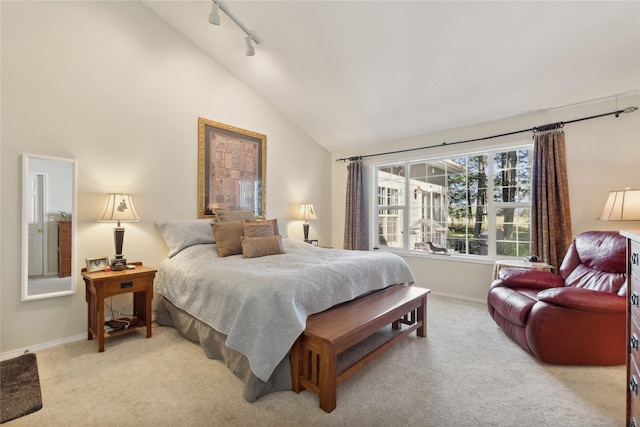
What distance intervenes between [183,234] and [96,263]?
76 centimetres

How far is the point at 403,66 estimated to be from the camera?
310 cm

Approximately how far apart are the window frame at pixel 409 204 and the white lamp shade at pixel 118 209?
3458 millimetres

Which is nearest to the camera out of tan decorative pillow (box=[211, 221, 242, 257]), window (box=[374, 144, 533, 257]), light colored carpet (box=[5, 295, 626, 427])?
light colored carpet (box=[5, 295, 626, 427])

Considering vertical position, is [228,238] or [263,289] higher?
[228,238]

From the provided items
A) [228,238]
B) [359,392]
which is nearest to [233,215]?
[228,238]

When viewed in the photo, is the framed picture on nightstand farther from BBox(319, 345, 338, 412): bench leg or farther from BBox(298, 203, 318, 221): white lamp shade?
BBox(298, 203, 318, 221): white lamp shade

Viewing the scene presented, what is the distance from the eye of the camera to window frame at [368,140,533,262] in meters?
3.67

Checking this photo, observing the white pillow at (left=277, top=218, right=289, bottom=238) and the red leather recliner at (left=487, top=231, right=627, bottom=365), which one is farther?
the white pillow at (left=277, top=218, right=289, bottom=238)

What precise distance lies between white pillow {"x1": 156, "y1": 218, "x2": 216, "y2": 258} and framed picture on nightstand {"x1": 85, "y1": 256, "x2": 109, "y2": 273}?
0.54m

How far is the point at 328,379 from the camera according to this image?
163 centimetres

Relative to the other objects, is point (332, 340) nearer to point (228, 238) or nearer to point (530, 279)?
point (228, 238)

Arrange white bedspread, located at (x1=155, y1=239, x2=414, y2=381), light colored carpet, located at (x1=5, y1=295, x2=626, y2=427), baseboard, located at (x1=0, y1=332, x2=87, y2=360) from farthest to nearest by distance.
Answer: baseboard, located at (x1=0, y1=332, x2=87, y2=360) → white bedspread, located at (x1=155, y1=239, x2=414, y2=381) → light colored carpet, located at (x1=5, y1=295, x2=626, y2=427)

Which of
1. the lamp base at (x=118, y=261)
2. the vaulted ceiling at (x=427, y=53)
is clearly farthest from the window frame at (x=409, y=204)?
the lamp base at (x=118, y=261)

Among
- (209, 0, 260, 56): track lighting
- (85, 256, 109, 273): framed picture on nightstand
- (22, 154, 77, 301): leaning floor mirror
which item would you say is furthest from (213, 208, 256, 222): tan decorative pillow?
(209, 0, 260, 56): track lighting
